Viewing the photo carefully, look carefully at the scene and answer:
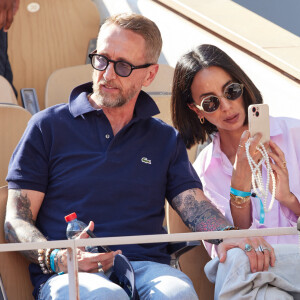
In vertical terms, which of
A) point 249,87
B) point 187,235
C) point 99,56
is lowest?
point 187,235

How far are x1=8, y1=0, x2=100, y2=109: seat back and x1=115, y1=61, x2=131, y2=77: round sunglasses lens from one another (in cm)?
176

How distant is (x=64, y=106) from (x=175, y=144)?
42 centimetres

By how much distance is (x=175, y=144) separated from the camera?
259cm

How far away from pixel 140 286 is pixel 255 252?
1.18 ft

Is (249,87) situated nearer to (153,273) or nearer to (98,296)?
(153,273)

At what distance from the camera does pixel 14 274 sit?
89.9 inches

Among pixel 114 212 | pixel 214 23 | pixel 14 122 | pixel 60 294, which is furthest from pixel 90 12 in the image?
pixel 60 294

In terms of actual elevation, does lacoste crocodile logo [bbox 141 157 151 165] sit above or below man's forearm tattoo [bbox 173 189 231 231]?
above

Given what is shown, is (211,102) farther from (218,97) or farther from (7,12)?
(7,12)

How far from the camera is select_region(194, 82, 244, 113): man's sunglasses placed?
8.79 ft

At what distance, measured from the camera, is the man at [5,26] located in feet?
13.0

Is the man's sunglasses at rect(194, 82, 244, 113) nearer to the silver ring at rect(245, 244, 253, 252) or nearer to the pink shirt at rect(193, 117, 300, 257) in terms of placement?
the pink shirt at rect(193, 117, 300, 257)

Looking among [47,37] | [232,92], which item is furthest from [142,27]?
[47,37]

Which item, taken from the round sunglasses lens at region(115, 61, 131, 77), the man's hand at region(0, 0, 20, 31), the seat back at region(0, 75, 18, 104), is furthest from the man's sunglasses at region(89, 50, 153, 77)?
the man's hand at region(0, 0, 20, 31)
